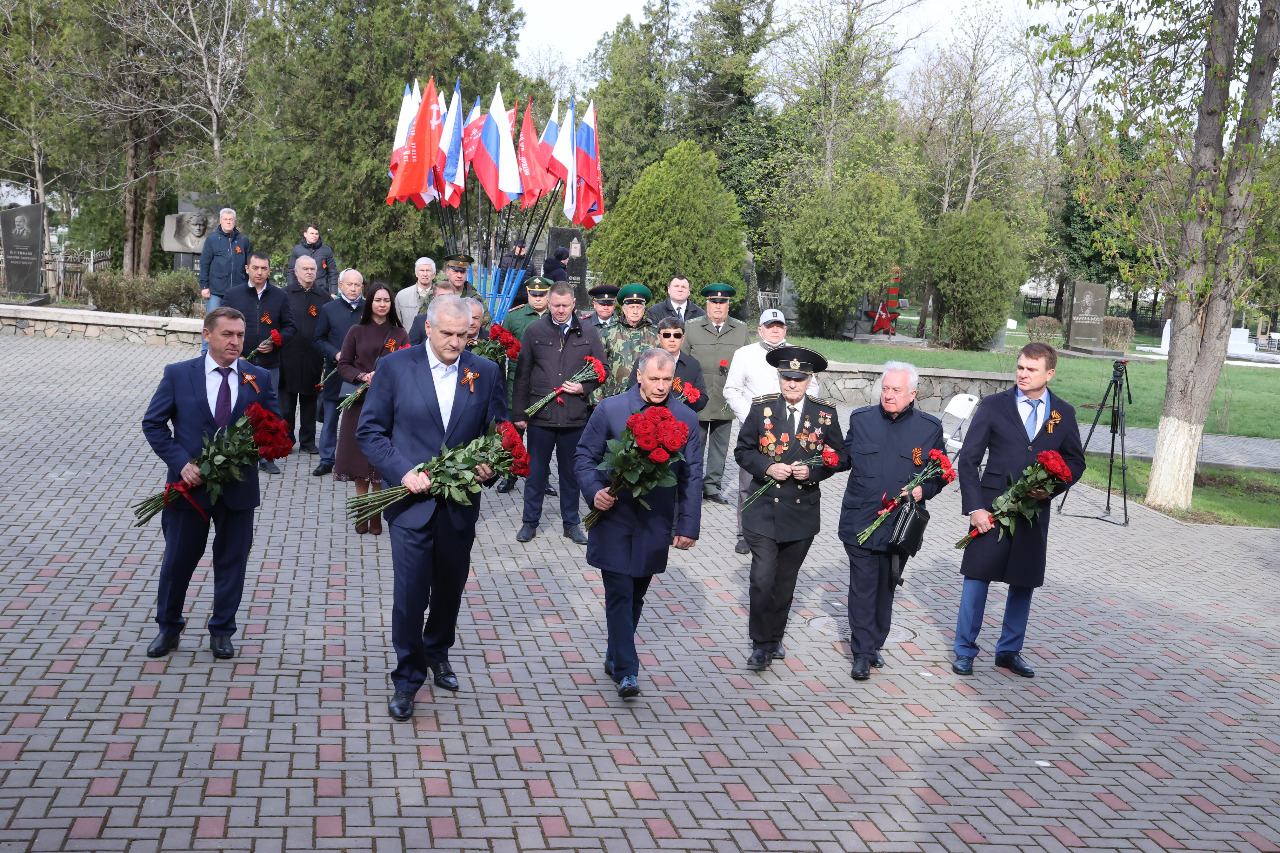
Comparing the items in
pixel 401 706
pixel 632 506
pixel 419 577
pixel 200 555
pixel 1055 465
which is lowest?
pixel 401 706

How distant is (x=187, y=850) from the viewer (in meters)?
3.96

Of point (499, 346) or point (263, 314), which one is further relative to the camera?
point (263, 314)

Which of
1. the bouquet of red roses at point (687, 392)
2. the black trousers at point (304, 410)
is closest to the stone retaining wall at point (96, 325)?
the black trousers at point (304, 410)

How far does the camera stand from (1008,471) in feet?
21.9

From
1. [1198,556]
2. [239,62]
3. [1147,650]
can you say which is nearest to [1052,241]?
[239,62]

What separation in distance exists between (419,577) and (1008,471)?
3605mm

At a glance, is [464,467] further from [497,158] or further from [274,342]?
[497,158]

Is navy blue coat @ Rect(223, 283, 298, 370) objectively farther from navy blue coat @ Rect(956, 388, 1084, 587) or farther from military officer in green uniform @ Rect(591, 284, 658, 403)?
navy blue coat @ Rect(956, 388, 1084, 587)

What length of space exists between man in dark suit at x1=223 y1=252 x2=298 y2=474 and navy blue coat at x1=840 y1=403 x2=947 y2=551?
5.91 metres

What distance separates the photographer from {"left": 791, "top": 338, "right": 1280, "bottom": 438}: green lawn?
2030 centimetres

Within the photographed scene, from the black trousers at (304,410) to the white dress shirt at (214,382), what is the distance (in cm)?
496

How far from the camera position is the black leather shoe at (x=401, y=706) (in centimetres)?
524

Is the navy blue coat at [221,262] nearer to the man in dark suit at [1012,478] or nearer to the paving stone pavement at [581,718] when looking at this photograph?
the paving stone pavement at [581,718]

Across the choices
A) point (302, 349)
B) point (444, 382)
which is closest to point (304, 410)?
point (302, 349)
